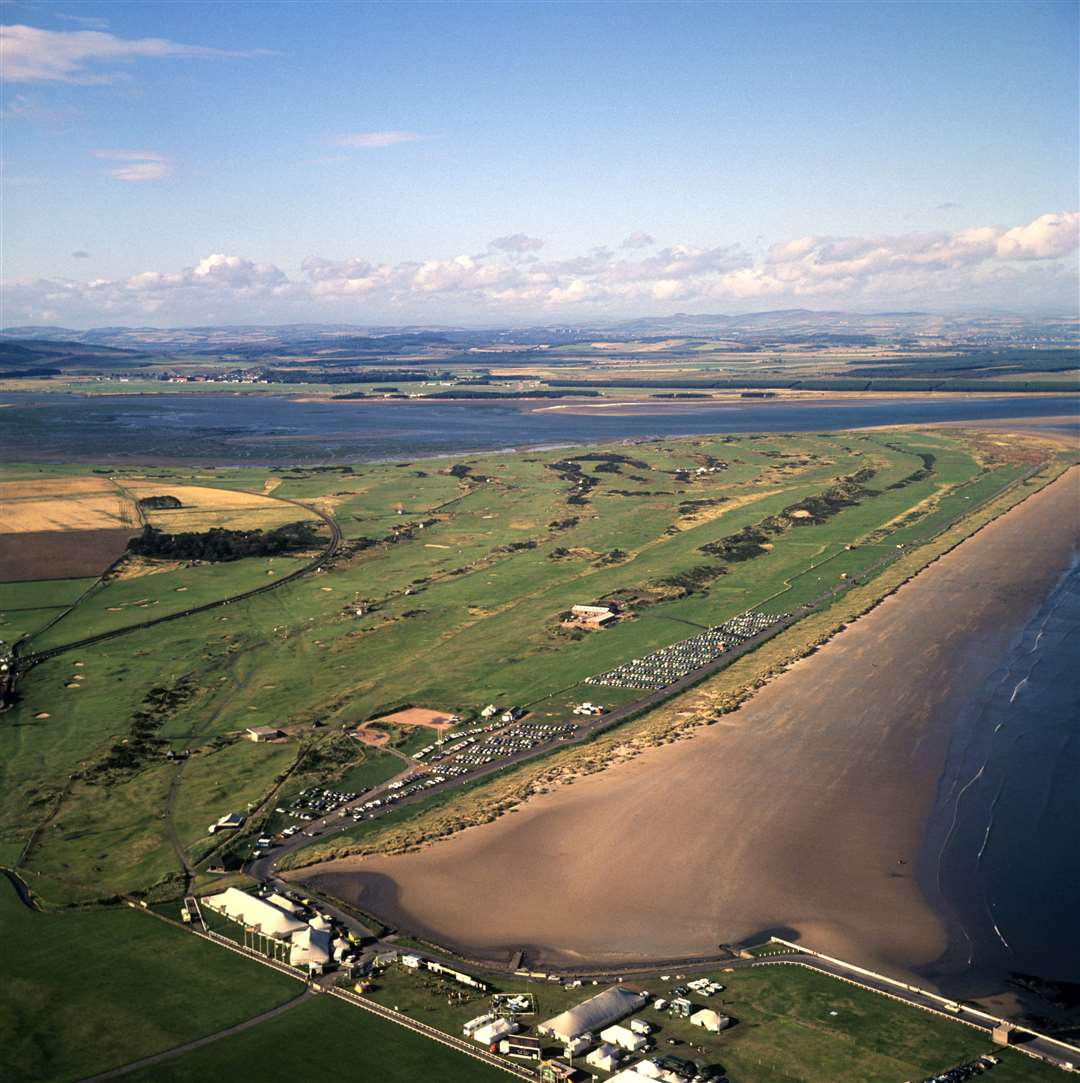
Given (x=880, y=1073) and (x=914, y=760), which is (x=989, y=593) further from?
(x=880, y=1073)

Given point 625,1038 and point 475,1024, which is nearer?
point 625,1038

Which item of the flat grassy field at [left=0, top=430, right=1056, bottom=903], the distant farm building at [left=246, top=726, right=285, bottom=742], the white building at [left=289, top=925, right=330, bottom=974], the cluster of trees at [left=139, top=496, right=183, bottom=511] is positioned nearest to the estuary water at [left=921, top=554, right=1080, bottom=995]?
the flat grassy field at [left=0, top=430, right=1056, bottom=903]

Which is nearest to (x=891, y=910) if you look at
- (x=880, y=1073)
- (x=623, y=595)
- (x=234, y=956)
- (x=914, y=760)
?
(x=880, y=1073)

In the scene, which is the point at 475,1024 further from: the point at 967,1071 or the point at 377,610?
the point at 377,610

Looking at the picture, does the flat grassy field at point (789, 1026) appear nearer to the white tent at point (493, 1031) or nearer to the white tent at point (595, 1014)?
the white tent at point (595, 1014)

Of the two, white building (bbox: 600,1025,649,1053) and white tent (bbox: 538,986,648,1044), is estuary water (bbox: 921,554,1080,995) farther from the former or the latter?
white building (bbox: 600,1025,649,1053)

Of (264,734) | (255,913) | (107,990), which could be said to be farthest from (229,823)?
(107,990)

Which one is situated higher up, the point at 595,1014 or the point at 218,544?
the point at 218,544

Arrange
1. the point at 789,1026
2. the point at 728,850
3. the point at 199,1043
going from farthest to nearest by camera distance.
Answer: the point at 728,850
the point at 789,1026
the point at 199,1043
